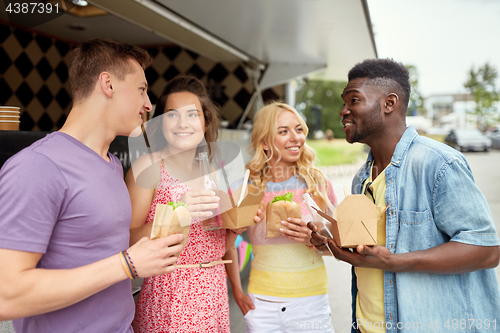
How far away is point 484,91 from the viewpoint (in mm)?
15781

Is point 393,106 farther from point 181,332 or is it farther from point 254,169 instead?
point 181,332

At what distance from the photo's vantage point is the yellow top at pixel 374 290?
4.09 ft

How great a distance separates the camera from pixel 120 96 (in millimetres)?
1056

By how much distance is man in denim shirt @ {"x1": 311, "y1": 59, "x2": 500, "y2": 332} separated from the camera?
1.07m

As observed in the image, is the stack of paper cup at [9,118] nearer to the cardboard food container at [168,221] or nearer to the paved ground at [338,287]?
the paved ground at [338,287]

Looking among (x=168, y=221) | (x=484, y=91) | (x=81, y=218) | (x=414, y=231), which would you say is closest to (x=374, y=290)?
(x=414, y=231)

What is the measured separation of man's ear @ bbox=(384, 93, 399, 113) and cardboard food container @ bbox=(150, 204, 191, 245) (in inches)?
35.2

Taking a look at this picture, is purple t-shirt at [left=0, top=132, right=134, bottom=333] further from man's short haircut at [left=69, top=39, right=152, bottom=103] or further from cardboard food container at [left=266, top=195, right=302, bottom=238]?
cardboard food container at [left=266, top=195, right=302, bottom=238]

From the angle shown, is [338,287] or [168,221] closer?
[168,221]

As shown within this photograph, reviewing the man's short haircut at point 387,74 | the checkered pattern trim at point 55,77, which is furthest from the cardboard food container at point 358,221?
the checkered pattern trim at point 55,77

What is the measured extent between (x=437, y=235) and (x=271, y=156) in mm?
972

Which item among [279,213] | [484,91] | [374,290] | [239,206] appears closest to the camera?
[374,290]

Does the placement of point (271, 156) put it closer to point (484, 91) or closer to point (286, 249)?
point (286, 249)

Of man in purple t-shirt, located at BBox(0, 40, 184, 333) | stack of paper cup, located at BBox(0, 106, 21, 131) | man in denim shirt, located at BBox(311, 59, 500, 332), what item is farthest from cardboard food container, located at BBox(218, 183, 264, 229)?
stack of paper cup, located at BBox(0, 106, 21, 131)
